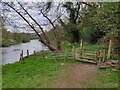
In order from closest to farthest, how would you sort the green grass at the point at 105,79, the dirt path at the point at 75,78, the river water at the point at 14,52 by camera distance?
1. the green grass at the point at 105,79
2. the dirt path at the point at 75,78
3. the river water at the point at 14,52

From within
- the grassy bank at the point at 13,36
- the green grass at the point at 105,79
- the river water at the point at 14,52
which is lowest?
the green grass at the point at 105,79

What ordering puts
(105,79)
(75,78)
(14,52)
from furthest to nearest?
(14,52), (75,78), (105,79)

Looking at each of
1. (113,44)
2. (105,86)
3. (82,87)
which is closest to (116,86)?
(105,86)

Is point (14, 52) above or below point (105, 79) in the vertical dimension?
above

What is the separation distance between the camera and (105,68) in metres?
6.51

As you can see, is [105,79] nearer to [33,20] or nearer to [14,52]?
[33,20]

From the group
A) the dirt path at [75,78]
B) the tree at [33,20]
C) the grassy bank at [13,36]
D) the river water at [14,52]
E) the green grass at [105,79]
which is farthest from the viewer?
the river water at [14,52]

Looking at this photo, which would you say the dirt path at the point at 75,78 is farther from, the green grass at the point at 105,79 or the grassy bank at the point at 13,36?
the grassy bank at the point at 13,36

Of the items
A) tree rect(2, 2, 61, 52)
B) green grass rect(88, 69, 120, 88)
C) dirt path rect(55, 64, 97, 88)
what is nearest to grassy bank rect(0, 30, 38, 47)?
tree rect(2, 2, 61, 52)

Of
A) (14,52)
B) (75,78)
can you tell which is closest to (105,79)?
(75,78)

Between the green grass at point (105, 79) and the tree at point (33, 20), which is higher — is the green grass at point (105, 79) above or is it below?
below

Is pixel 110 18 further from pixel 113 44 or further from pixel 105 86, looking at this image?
pixel 113 44

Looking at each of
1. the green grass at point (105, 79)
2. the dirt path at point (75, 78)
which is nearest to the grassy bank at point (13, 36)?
the dirt path at point (75, 78)

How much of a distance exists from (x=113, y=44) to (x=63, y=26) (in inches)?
234
